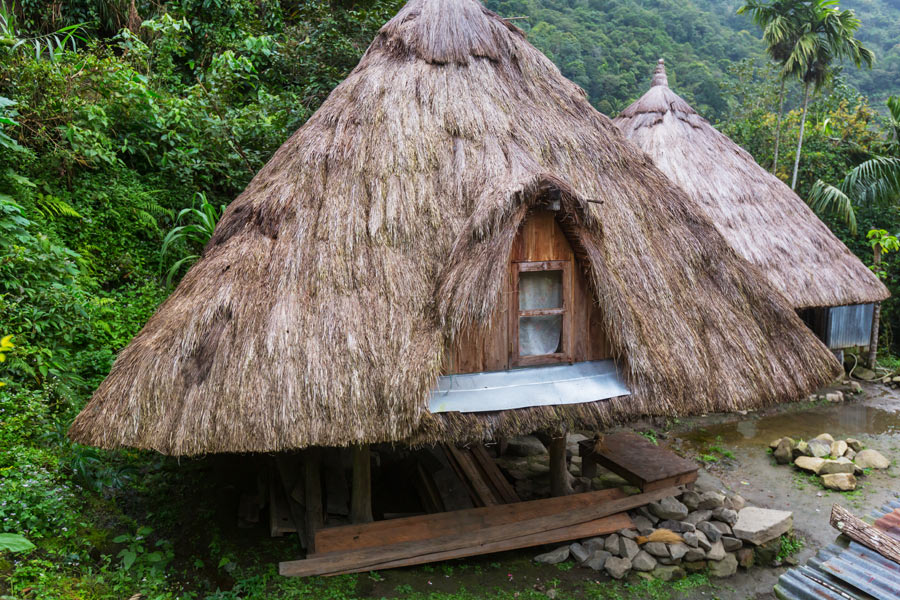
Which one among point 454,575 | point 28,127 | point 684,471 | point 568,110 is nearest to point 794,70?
point 568,110

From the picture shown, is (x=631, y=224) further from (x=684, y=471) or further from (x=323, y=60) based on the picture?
(x=323, y=60)

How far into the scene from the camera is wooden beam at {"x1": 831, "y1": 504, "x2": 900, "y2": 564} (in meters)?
4.38

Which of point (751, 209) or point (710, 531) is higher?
point (751, 209)

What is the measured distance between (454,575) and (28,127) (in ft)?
28.0

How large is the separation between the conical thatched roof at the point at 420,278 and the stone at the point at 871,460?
4.34 meters

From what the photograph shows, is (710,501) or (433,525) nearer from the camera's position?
(433,525)

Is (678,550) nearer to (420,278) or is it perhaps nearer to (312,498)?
(312,498)

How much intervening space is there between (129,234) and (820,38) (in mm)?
17758

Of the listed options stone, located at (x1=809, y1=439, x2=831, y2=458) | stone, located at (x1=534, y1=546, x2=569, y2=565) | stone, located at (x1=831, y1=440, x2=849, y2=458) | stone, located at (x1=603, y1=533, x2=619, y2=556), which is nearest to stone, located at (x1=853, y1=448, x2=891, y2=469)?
stone, located at (x1=831, y1=440, x2=849, y2=458)

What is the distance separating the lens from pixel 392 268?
5867 millimetres

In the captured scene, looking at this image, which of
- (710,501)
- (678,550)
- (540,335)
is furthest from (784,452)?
(540,335)

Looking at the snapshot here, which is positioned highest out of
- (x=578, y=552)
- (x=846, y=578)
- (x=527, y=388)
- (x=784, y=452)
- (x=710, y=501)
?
(x=527, y=388)

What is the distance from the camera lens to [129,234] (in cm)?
950

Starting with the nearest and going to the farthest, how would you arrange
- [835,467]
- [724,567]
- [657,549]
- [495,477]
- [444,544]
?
[444,544] → [724,567] → [657,549] → [495,477] → [835,467]
